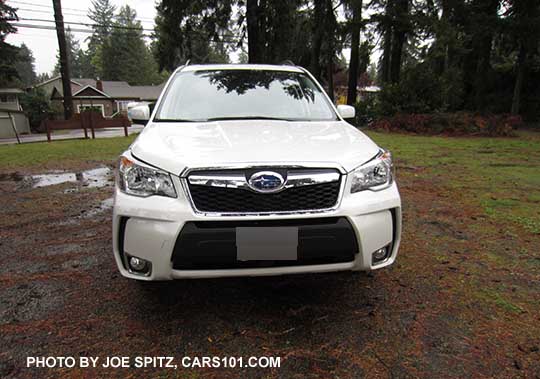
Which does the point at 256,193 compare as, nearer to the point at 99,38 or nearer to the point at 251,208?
the point at 251,208

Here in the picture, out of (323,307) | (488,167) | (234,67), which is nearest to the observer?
(323,307)

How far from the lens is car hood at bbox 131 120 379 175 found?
6.40ft

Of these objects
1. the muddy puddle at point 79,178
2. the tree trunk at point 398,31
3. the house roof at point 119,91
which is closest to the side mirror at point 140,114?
the muddy puddle at point 79,178

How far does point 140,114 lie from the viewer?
3.15m

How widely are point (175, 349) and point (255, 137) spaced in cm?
127

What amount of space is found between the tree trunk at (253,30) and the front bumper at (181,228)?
37.6 ft

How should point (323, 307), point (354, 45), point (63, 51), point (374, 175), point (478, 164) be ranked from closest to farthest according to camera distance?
point (374, 175) < point (323, 307) < point (478, 164) < point (354, 45) < point (63, 51)

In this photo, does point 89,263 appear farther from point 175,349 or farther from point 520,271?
point 520,271

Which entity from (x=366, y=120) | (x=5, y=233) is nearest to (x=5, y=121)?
(x=366, y=120)

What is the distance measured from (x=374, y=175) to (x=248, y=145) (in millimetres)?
750

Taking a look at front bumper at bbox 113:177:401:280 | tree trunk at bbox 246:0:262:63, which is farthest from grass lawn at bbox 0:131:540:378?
tree trunk at bbox 246:0:262:63

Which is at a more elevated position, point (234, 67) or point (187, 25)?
point (187, 25)

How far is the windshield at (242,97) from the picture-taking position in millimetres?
2943

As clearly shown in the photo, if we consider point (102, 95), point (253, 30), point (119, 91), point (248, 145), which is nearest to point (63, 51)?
point (253, 30)
